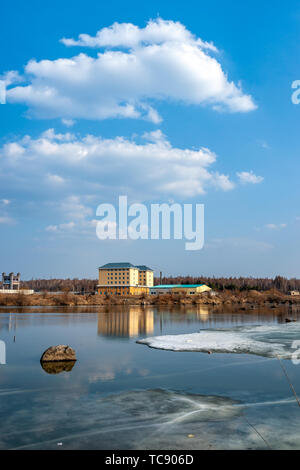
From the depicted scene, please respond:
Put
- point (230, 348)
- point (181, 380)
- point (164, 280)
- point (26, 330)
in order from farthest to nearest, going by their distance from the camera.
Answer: point (164, 280) → point (26, 330) → point (230, 348) → point (181, 380)

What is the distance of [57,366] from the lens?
13.6m

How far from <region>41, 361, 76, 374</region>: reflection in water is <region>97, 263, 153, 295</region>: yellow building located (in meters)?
94.5

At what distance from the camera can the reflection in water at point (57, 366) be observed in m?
12.9

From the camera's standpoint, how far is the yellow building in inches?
4338

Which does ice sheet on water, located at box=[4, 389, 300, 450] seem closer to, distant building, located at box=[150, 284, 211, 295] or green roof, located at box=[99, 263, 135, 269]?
distant building, located at box=[150, 284, 211, 295]

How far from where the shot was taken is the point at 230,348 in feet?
55.0

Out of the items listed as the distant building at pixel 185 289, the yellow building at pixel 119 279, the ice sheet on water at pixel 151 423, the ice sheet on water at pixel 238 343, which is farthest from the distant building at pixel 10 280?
the ice sheet on water at pixel 151 423

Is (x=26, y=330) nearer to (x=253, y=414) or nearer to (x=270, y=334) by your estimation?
(x=270, y=334)

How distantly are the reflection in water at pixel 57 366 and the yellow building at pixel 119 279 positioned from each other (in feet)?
310

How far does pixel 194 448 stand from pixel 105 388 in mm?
4721

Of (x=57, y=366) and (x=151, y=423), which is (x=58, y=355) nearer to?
(x=57, y=366)

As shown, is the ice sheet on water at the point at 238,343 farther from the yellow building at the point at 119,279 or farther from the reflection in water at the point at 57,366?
the yellow building at the point at 119,279

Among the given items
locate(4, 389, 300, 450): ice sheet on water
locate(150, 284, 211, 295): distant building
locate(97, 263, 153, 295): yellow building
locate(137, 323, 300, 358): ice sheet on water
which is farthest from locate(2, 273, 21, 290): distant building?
locate(4, 389, 300, 450): ice sheet on water
